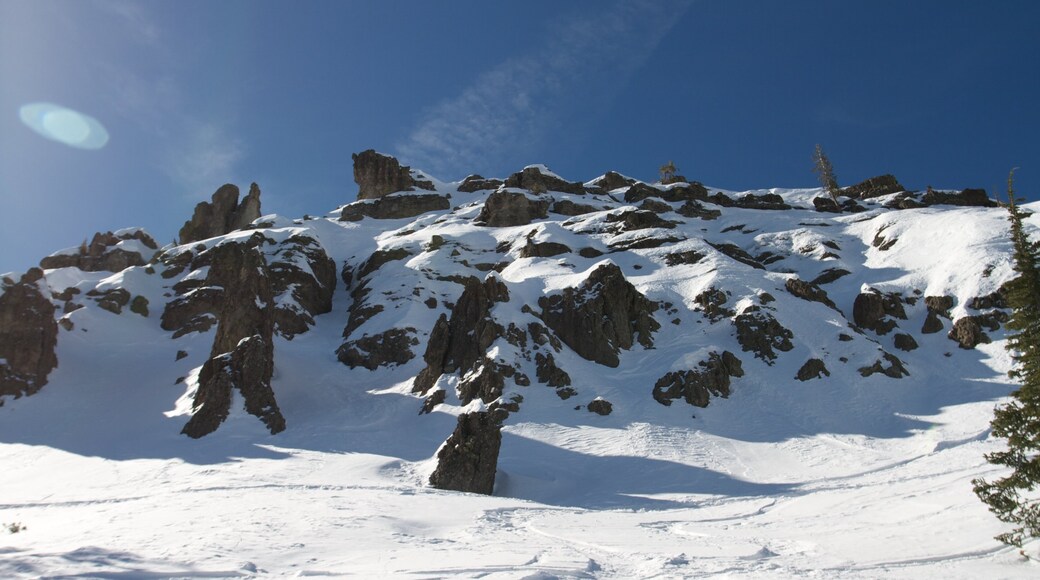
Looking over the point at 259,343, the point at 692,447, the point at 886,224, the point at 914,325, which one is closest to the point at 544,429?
the point at 692,447

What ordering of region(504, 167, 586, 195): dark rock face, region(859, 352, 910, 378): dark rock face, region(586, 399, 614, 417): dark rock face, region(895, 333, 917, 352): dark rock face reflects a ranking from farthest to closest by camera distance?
region(504, 167, 586, 195): dark rock face → region(895, 333, 917, 352): dark rock face → region(859, 352, 910, 378): dark rock face → region(586, 399, 614, 417): dark rock face

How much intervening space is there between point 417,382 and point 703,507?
25635 millimetres

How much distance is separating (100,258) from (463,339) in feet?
222

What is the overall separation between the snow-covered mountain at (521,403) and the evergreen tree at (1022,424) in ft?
2.95

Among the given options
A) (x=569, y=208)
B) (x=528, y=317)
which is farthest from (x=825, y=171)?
(x=528, y=317)

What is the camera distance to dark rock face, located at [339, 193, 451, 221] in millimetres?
107688

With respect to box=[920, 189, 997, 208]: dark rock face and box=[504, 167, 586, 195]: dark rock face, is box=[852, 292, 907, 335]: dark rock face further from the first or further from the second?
box=[504, 167, 586, 195]: dark rock face

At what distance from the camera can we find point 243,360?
41.2m

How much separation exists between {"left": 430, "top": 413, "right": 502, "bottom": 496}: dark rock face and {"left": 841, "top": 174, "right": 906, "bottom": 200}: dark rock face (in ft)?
343

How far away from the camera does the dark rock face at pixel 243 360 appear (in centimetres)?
3878

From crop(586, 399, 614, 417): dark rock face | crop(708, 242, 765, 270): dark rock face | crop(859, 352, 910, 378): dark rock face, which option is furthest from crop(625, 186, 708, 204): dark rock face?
crop(586, 399, 614, 417): dark rock face

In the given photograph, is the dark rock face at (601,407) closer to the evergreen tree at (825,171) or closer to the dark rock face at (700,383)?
the dark rock face at (700,383)

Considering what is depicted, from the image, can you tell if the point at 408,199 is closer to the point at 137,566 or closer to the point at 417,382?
the point at 417,382

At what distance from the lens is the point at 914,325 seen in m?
50.3
